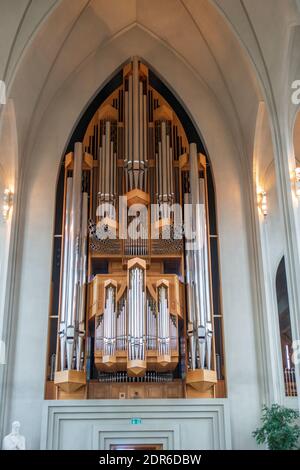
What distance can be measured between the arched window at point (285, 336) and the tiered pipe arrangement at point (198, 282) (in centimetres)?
210

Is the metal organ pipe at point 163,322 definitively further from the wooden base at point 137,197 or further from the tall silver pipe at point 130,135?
the tall silver pipe at point 130,135

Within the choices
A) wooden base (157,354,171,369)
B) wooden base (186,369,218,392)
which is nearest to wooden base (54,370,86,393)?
wooden base (157,354,171,369)

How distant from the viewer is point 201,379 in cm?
1192

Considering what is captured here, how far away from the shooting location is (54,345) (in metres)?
12.8

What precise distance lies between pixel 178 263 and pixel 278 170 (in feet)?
11.7

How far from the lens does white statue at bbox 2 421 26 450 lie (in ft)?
35.7

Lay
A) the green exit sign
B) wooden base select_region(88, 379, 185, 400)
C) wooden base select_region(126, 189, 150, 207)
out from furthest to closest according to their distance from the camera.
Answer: wooden base select_region(126, 189, 150, 207) → wooden base select_region(88, 379, 185, 400) → the green exit sign

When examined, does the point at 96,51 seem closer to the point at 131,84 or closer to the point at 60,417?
the point at 131,84

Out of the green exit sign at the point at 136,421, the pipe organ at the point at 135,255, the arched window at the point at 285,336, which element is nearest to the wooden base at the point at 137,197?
the pipe organ at the point at 135,255

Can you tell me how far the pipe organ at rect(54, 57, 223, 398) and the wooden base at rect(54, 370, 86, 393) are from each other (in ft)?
0.06

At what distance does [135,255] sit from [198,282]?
1489 mm

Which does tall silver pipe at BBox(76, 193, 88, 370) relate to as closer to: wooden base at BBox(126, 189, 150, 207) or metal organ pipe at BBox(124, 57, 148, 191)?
wooden base at BBox(126, 189, 150, 207)

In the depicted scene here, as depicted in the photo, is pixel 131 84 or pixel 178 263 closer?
pixel 178 263

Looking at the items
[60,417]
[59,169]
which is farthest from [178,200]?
[60,417]
